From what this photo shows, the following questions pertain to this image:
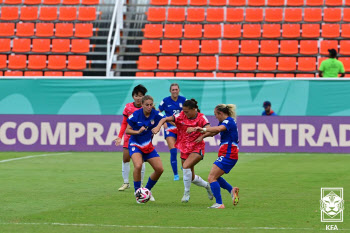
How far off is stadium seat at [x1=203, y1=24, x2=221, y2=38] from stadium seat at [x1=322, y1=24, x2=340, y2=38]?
4237mm

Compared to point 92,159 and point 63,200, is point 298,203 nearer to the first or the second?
point 63,200

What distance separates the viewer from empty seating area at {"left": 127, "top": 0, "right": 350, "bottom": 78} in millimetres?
27531

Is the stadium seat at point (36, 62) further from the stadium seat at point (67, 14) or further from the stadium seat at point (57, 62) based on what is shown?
the stadium seat at point (67, 14)

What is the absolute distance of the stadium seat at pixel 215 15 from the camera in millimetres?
29359

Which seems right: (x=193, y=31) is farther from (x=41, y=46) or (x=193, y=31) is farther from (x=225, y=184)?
(x=225, y=184)

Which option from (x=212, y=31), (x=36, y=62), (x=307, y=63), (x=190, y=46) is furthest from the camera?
(x=212, y=31)

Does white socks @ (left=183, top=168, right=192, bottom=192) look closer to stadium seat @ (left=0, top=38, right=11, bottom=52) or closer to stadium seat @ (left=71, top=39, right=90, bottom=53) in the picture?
stadium seat @ (left=71, top=39, right=90, bottom=53)

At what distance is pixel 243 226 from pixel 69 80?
50.4 feet

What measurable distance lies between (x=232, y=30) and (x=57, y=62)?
23.6 feet

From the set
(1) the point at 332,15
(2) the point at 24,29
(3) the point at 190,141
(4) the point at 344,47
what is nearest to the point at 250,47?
(4) the point at 344,47

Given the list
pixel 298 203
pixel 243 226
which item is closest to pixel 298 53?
pixel 298 203

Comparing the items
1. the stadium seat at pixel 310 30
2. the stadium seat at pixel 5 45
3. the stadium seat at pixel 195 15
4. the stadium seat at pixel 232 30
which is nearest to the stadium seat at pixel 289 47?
the stadium seat at pixel 310 30

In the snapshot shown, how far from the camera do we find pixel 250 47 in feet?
92.3

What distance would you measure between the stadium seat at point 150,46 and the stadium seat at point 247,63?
11.3 ft
